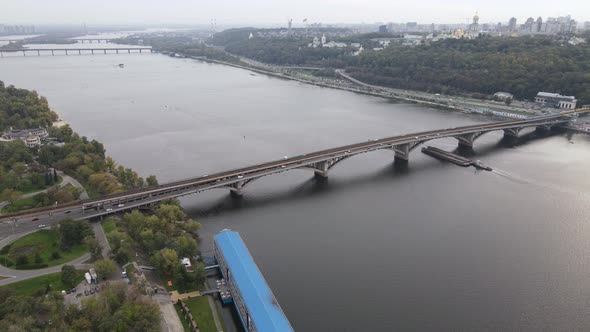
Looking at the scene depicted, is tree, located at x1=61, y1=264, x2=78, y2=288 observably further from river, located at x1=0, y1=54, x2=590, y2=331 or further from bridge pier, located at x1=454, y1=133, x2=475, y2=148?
bridge pier, located at x1=454, y1=133, x2=475, y2=148

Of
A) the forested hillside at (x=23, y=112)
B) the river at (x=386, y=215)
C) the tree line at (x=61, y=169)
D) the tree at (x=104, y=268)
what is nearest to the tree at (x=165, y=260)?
the tree at (x=104, y=268)

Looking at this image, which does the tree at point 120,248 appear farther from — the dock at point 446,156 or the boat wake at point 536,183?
the boat wake at point 536,183

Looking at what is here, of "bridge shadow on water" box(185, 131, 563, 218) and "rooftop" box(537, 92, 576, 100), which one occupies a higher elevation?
"rooftop" box(537, 92, 576, 100)

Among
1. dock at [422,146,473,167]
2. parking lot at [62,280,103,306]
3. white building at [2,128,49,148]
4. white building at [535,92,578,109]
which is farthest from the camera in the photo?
white building at [535,92,578,109]

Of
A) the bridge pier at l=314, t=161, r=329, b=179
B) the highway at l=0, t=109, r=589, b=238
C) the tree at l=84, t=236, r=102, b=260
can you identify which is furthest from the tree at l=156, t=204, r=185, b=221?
the bridge pier at l=314, t=161, r=329, b=179

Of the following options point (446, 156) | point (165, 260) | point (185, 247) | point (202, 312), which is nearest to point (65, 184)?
point (185, 247)

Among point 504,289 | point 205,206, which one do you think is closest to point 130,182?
point 205,206

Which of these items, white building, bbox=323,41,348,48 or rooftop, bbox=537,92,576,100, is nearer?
rooftop, bbox=537,92,576,100

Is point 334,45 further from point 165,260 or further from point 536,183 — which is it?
point 165,260
